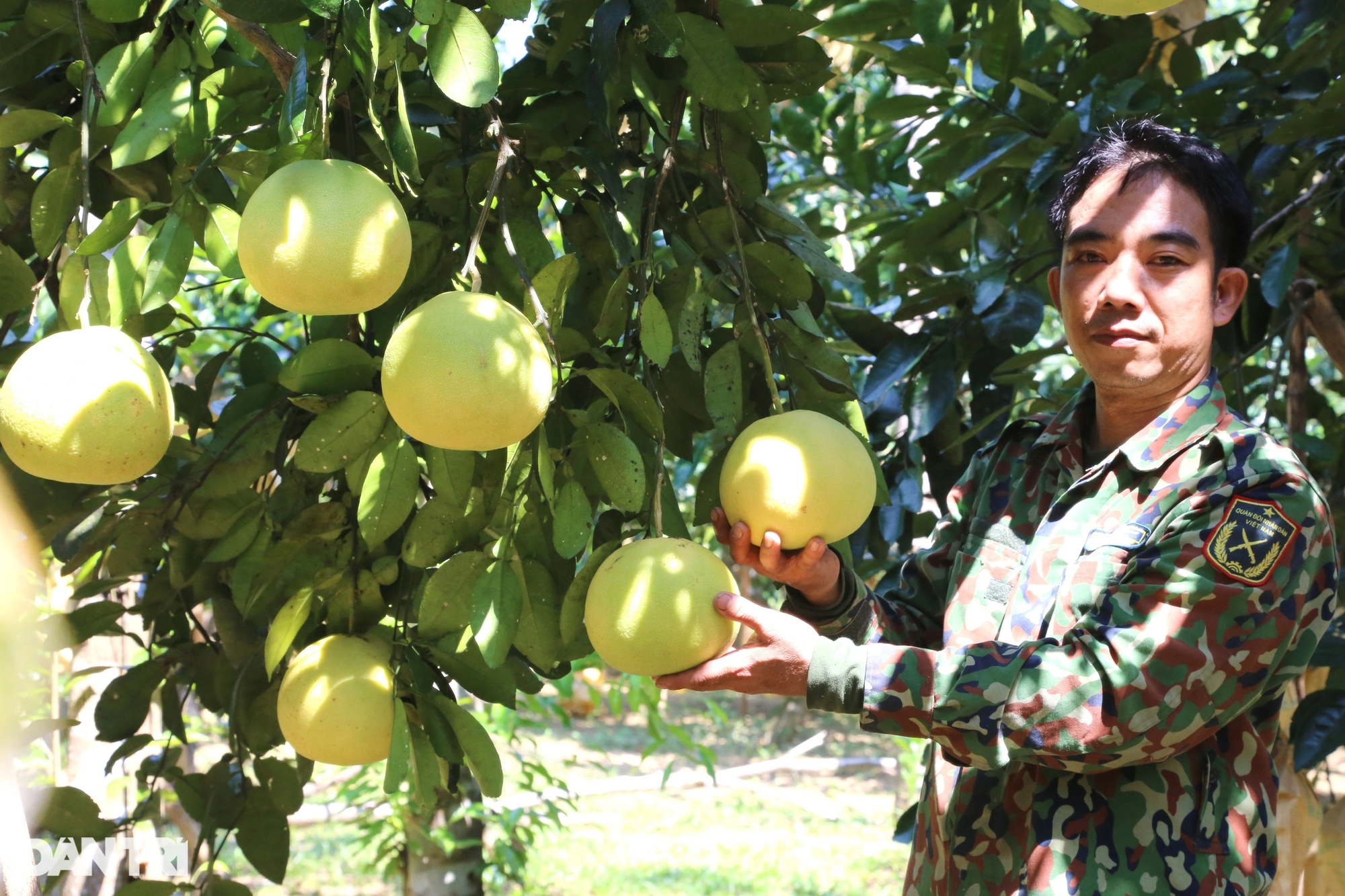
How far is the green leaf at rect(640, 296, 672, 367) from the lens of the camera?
3.68 ft

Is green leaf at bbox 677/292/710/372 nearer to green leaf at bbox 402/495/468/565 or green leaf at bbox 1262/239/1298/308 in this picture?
green leaf at bbox 402/495/468/565

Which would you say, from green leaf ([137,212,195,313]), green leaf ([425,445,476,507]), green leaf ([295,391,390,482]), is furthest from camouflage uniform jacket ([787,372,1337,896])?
green leaf ([137,212,195,313])

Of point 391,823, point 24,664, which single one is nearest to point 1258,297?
point 24,664

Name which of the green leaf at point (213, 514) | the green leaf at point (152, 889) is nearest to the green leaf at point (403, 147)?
the green leaf at point (213, 514)

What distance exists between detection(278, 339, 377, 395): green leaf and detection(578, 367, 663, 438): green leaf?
0.89 ft

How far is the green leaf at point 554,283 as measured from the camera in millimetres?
1098

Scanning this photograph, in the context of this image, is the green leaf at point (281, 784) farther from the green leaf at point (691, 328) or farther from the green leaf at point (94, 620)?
the green leaf at point (691, 328)

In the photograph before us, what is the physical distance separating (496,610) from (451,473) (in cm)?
16

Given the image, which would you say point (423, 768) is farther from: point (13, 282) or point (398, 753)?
point (13, 282)

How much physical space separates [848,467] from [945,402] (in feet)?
2.64

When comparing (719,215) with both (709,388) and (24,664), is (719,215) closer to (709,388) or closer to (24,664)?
(709,388)

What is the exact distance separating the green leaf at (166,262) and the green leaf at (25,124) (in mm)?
267

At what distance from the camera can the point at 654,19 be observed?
120 cm

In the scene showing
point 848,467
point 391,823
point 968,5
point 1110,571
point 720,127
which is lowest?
point 391,823
